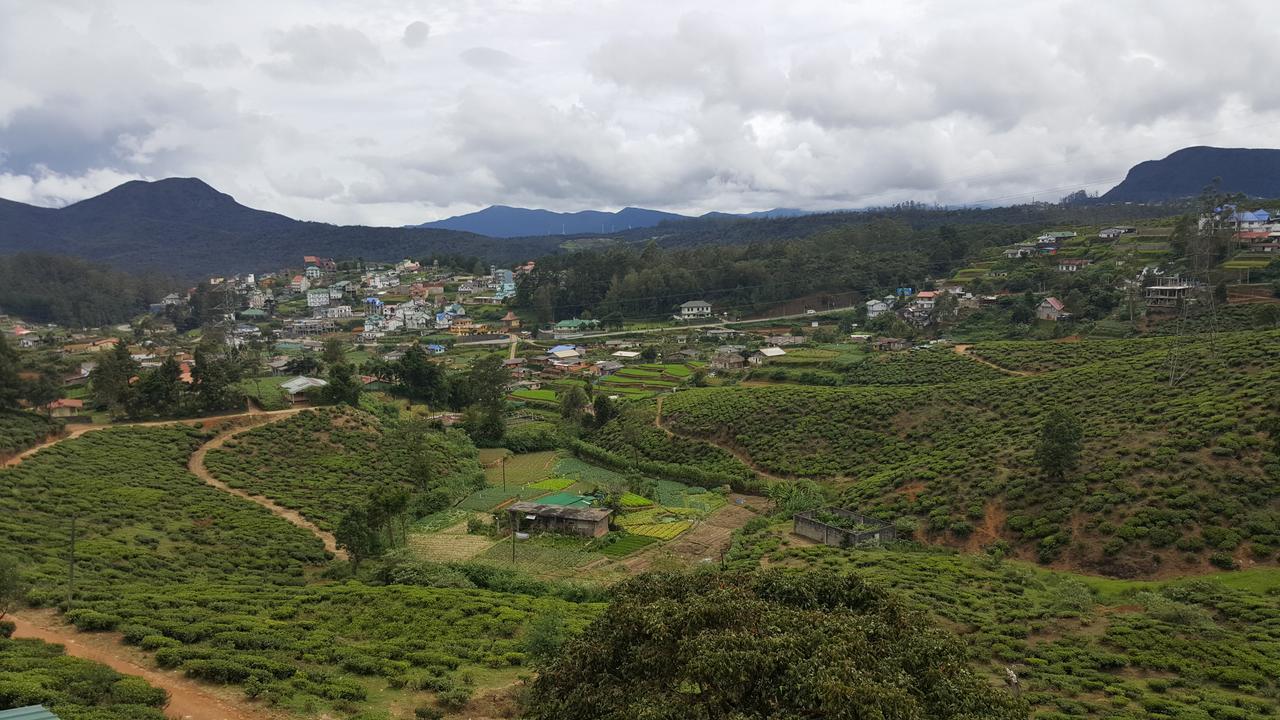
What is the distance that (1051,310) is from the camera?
200ft

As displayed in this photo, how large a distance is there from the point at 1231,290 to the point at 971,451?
36.5 metres

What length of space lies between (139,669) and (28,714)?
3.94 m

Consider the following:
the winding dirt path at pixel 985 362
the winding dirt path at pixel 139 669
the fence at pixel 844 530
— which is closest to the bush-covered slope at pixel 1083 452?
the fence at pixel 844 530

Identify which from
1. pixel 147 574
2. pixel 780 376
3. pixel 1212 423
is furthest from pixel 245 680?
pixel 780 376

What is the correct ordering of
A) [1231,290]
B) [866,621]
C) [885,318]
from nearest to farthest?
[866,621]
[1231,290]
[885,318]

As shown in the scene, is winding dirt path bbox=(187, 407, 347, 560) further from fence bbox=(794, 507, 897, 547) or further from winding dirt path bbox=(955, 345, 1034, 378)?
winding dirt path bbox=(955, 345, 1034, 378)

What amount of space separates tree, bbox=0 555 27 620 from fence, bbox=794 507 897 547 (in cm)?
2474

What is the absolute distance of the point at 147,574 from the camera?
21953mm

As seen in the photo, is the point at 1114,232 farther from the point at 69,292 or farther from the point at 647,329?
the point at 69,292

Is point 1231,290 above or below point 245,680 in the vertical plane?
above

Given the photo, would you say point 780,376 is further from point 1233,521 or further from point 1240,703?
point 1240,703

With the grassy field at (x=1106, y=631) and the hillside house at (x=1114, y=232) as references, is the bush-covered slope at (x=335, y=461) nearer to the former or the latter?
the grassy field at (x=1106, y=631)

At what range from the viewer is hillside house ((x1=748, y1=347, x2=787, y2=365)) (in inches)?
2378

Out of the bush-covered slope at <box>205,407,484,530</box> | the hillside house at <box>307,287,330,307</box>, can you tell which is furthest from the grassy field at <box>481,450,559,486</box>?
the hillside house at <box>307,287,330,307</box>
